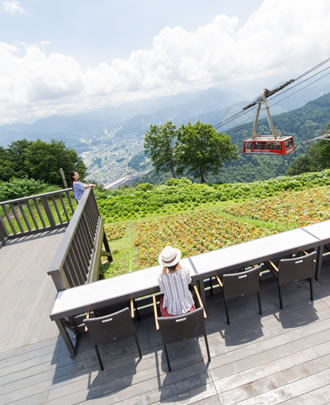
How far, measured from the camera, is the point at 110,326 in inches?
107

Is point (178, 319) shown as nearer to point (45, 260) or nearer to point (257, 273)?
point (257, 273)

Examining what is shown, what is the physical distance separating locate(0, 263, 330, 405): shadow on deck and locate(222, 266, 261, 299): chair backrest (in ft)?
1.64

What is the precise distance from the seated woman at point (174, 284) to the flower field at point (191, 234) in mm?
4099

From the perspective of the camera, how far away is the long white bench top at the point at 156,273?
2934mm

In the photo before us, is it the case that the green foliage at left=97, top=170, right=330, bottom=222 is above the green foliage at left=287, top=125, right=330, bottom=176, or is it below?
above

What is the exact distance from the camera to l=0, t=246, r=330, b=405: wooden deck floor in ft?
8.16

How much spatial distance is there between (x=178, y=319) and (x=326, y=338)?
1882 mm

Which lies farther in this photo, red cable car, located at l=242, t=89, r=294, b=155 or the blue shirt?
red cable car, located at l=242, t=89, r=294, b=155

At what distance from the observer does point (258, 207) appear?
34.6ft

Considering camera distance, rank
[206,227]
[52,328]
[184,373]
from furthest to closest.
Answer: [206,227]
[52,328]
[184,373]

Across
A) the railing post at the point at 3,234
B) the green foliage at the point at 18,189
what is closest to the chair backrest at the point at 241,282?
the railing post at the point at 3,234

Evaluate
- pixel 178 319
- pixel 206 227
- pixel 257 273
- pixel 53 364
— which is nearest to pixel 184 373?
pixel 178 319

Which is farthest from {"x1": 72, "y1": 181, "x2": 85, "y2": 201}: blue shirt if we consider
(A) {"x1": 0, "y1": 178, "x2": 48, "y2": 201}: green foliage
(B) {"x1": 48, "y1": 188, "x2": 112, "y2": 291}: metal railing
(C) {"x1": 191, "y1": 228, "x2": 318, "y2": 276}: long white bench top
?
(A) {"x1": 0, "y1": 178, "x2": 48, "y2": 201}: green foliage

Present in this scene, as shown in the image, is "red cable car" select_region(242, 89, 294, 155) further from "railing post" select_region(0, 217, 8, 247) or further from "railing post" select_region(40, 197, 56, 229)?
"railing post" select_region(0, 217, 8, 247)
